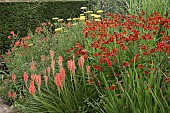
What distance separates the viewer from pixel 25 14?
10391 millimetres

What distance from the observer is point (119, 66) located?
362 centimetres

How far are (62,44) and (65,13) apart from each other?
594 centimetres

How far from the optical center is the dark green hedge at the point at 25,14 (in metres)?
9.88

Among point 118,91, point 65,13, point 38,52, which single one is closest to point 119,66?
point 118,91

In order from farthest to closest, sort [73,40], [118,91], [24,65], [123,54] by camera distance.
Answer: [24,65] < [73,40] < [123,54] < [118,91]

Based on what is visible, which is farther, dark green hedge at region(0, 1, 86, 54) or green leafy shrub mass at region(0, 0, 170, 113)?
dark green hedge at region(0, 1, 86, 54)

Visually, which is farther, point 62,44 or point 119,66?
point 62,44

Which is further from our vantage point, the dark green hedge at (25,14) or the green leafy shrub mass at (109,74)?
the dark green hedge at (25,14)

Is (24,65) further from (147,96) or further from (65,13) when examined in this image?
(65,13)

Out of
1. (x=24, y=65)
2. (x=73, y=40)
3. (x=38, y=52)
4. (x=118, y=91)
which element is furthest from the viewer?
(x=38, y=52)

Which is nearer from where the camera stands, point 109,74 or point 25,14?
point 109,74

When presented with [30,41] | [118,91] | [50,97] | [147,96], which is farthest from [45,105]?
[30,41]

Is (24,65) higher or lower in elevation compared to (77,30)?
lower

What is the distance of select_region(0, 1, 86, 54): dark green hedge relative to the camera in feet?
32.4
